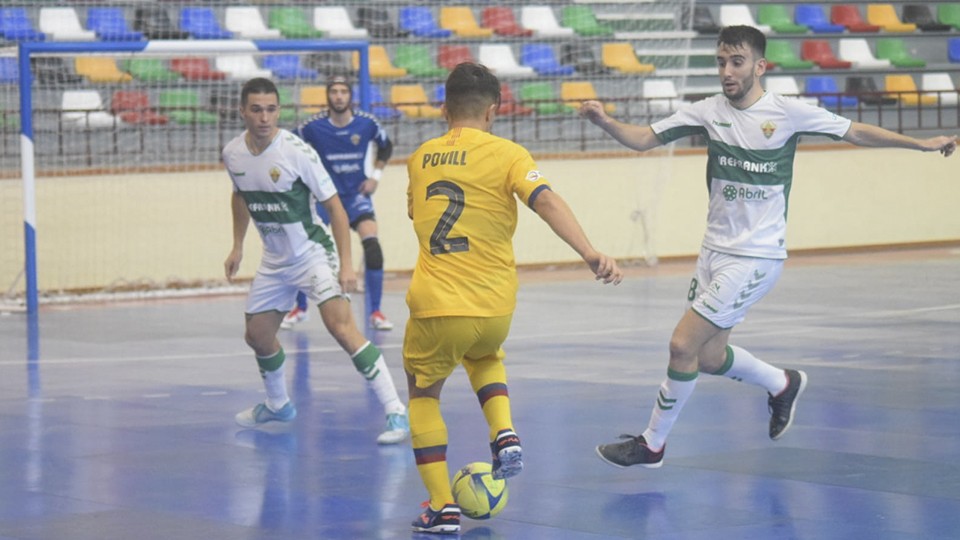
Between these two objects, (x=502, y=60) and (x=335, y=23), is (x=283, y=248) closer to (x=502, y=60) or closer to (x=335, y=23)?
(x=335, y=23)

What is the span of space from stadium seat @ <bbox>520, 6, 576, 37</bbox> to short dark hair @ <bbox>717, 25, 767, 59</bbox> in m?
15.6

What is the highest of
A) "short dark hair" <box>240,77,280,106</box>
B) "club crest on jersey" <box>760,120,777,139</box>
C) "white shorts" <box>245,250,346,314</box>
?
"short dark hair" <box>240,77,280,106</box>

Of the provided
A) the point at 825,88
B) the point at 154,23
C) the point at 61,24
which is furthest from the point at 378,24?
the point at 825,88

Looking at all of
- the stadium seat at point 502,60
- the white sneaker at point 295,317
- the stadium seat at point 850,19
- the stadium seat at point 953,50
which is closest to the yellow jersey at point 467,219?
the white sneaker at point 295,317

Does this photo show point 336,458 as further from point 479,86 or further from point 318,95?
point 318,95

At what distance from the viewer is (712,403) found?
30.4 feet

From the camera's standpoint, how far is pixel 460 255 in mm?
5957

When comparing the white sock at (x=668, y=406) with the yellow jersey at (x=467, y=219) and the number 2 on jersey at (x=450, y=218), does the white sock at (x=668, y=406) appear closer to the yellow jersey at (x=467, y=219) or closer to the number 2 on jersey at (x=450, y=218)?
the yellow jersey at (x=467, y=219)

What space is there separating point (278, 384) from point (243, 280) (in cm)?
924

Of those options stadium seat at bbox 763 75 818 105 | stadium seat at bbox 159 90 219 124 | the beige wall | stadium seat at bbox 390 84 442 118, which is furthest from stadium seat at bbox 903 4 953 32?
stadium seat at bbox 159 90 219 124

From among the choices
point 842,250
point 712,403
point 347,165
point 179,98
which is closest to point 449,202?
point 712,403

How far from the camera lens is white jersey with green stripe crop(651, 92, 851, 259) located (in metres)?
7.20

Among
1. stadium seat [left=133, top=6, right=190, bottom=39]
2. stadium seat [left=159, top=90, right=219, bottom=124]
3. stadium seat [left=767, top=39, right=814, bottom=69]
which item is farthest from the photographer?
stadium seat [left=767, top=39, right=814, bottom=69]

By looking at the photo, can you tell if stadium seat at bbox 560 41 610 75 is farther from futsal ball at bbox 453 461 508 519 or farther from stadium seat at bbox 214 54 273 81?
futsal ball at bbox 453 461 508 519
